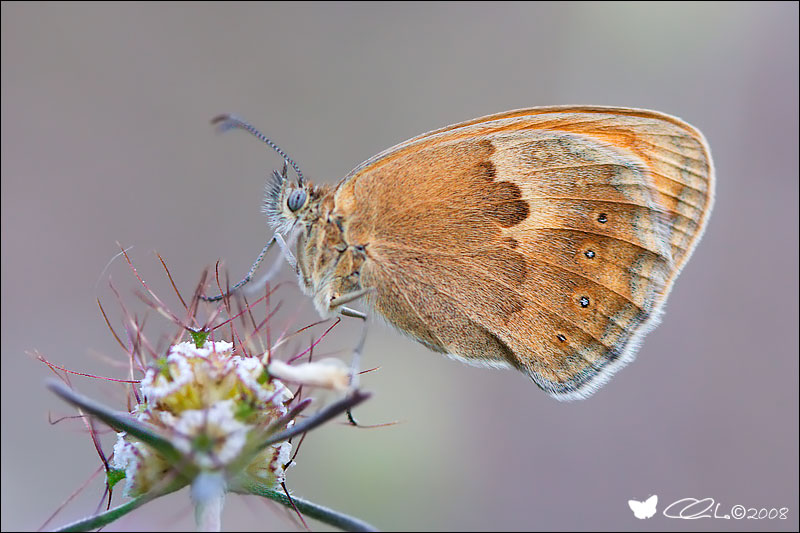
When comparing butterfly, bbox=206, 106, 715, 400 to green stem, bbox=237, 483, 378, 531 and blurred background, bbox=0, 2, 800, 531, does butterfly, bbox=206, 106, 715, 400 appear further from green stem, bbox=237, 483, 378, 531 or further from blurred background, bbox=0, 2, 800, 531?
blurred background, bbox=0, 2, 800, 531

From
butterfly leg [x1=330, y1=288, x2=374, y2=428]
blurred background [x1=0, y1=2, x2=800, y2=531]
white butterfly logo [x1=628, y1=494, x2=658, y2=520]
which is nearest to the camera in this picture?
butterfly leg [x1=330, y1=288, x2=374, y2=428]

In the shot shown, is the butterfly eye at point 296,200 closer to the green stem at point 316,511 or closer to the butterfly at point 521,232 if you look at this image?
the butterfly at point 521,232

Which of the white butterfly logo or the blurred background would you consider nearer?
the white butterfly logo

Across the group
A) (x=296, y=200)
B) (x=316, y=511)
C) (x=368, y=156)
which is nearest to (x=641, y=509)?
(x=316, y=511)

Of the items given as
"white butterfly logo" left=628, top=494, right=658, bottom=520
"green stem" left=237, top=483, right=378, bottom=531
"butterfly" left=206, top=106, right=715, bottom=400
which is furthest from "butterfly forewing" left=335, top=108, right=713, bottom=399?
"green stem" left=237, top=483, right=378, bottom=531

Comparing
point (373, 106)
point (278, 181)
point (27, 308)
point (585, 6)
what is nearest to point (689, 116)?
point (585, 6)

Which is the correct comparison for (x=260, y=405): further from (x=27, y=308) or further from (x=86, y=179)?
(x=86, y=179)
